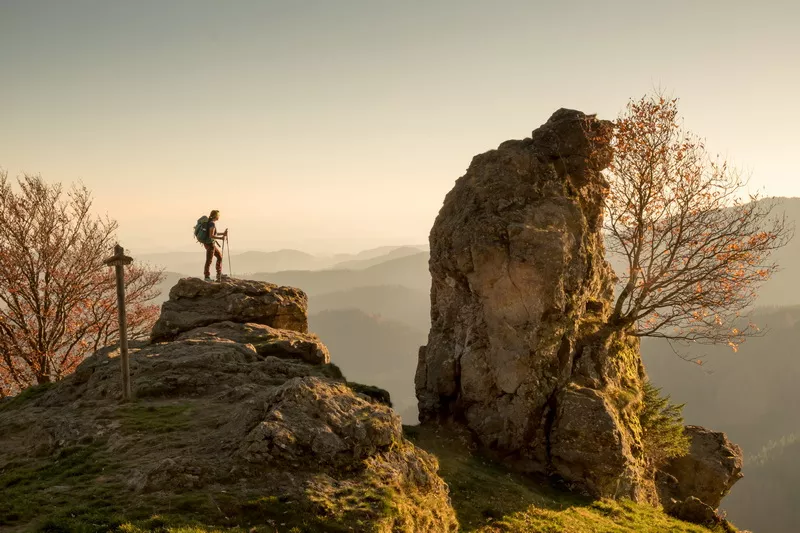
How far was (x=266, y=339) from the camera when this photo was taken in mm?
24531

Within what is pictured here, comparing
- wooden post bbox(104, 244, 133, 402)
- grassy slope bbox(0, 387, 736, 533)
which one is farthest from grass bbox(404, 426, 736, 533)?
wooden post bbox(104, 244, 133, 402)

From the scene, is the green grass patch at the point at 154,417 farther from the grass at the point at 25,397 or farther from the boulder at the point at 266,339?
the grass at the point at 25,397

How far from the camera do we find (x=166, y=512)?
10.3 meters

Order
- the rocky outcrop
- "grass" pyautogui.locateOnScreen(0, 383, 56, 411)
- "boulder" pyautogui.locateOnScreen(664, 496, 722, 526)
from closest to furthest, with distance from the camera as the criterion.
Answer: "grass" pyautogui.locateOnScreen(0, 383, 56, 411) < "boulder" pyautogui.locateOnScreen(664, 496, 722, 526) < the rocky outcrop

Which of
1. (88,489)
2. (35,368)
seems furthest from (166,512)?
(35,368)

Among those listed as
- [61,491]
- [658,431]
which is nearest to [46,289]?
[61,491]

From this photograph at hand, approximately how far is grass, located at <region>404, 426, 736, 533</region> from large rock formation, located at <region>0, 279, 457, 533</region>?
2389 mm

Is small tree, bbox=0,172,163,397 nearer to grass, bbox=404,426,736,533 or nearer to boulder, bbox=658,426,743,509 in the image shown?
grass, bbox=404,426,736,533

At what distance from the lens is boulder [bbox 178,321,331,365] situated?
23938 mm

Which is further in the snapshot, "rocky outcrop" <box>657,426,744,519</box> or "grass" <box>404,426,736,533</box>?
"rocky outcrop" <box>657,426,744,519</box>

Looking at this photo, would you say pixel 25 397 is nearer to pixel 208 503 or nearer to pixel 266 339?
pixel 266 339

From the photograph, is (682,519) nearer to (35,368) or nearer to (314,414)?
(314,414)

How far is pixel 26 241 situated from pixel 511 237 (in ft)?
104

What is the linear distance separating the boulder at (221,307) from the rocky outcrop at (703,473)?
922 inches
